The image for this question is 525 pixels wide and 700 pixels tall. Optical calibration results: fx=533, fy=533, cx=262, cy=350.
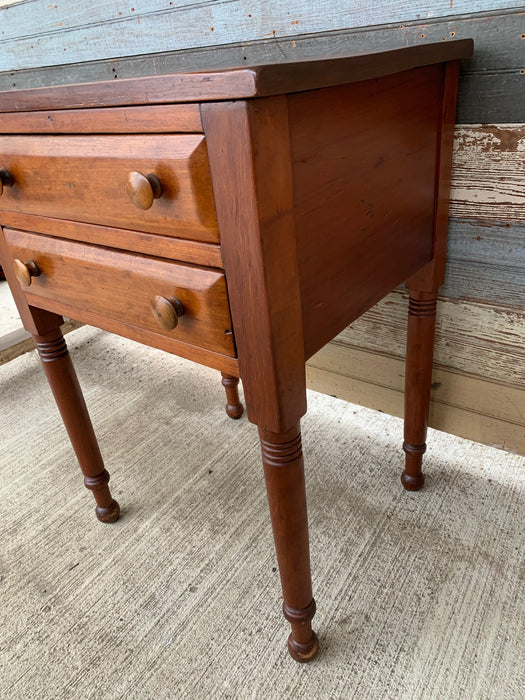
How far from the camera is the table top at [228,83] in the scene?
46 cm

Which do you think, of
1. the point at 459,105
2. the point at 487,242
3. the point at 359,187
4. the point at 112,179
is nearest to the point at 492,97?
the point at 459,105

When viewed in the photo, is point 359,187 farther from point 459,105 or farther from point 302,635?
point 302,635

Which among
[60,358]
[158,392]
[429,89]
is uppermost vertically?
[429,89]

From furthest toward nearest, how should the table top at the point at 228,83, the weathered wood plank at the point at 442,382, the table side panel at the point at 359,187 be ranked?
1. the weathered wood plank at the point at 442,382
2. the table side panel at the point at 359,187
3. the table top at the point at 228,83

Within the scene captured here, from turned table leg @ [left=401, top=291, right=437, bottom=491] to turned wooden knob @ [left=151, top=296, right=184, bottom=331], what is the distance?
0.49m

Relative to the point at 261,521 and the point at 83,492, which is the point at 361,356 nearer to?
the point at 261,521

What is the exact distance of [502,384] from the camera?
106 centimetres

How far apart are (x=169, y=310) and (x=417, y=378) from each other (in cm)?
57

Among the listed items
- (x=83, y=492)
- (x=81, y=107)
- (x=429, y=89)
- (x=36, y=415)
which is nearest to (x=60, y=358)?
(x=83, y=492)

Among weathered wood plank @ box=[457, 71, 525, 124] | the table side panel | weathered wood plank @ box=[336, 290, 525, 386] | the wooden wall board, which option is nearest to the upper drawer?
the table side panel

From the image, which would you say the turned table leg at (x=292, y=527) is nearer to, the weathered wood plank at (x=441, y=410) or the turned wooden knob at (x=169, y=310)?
the turned wooden knob at (x=169, y=310)

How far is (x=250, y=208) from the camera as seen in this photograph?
0.51m

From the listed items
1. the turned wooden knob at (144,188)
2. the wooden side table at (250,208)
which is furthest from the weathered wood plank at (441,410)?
the turned wooden knob at (144,188)

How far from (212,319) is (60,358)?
47 centimetres
